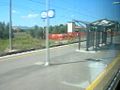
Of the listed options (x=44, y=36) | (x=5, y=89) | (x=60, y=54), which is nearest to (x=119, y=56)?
(x=5, y=89)

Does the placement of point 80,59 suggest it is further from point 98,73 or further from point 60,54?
point 98,73

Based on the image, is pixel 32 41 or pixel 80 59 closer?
pixel 32 41

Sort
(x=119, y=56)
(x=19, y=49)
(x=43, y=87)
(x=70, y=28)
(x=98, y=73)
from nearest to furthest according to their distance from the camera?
(x=70, y=28) → (x=43, y=87) → (x=98, y=73) → (x=119, y=56) → (x=19, y=49)

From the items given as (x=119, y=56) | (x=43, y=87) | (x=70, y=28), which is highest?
(x=70, y=28)

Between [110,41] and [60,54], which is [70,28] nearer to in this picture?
[110,41]

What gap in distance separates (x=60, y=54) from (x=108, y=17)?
3.24 m

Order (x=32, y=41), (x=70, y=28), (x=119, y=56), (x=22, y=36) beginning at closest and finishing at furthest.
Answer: (x=70, y=28) < (x=119, y=56) < (x=22, y=36) < (x=32, y=41)

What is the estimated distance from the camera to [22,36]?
3.96 meters

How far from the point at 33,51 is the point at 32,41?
4.51 ft

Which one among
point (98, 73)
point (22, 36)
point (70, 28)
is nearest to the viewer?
point (70, 28)

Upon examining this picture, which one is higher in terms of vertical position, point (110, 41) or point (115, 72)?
point (110, 41)

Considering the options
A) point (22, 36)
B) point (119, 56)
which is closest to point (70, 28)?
point (119, 56)

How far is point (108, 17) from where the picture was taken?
2.41 metres

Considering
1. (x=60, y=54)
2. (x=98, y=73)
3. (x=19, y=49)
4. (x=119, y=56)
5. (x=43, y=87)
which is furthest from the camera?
(x=19, y=49)
